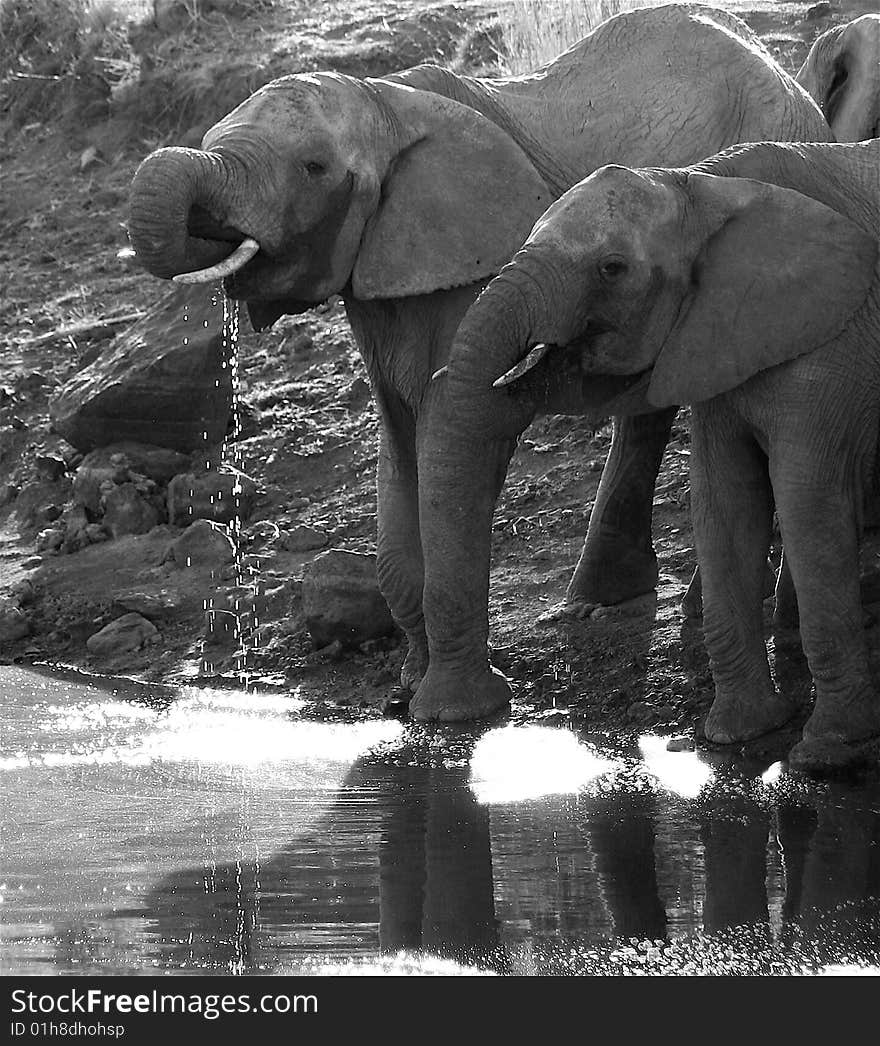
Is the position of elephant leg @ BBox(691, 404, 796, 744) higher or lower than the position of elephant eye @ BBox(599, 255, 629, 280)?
lower

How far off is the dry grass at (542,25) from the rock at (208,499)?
370cm

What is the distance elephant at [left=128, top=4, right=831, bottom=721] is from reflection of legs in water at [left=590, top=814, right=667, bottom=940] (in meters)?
1.46

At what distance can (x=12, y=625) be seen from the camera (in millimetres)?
9156

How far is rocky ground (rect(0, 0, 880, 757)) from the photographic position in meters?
8.02

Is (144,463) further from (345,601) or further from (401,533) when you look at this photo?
(401,533)

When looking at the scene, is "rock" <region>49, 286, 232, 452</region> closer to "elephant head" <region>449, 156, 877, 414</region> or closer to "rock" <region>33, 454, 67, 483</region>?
"rock" <region>33, 454, 67, 483</region>

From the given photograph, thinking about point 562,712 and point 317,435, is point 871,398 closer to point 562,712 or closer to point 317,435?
Result: point 562,712

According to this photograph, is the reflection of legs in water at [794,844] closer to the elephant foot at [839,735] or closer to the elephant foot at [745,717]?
the elephant foot at [839,735]

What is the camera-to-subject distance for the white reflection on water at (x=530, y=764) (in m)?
6.45

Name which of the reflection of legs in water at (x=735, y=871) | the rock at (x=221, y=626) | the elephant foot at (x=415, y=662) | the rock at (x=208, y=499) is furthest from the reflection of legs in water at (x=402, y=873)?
the rock at (x=208, y=499)

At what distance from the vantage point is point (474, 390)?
6.45 m

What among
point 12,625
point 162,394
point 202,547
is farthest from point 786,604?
point 162,394

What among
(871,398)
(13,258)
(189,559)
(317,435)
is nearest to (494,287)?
(871,398)

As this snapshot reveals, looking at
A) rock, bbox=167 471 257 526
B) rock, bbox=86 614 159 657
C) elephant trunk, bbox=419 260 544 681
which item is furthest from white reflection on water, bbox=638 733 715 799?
rock, bbox=167 471 257 526
